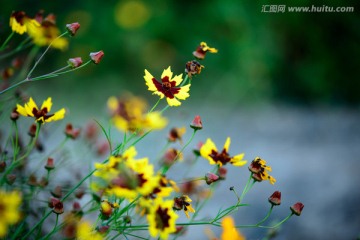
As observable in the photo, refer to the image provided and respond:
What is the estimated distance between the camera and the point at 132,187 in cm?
51

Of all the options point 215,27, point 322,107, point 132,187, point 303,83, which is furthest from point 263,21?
point 132,187

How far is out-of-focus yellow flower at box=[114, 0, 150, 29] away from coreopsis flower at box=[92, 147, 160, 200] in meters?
2.43

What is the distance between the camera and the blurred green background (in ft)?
9.46

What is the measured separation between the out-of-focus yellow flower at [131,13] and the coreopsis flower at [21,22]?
2116mm

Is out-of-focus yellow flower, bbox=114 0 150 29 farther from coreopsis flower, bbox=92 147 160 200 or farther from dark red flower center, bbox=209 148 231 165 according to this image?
coreopsis flower, bbox=92 147 160 200

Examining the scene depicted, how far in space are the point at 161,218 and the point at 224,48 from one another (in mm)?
2454

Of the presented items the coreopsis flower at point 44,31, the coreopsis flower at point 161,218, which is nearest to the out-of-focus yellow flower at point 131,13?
the coreopsis flower at point 44,31

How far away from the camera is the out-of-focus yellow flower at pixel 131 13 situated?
289 cm

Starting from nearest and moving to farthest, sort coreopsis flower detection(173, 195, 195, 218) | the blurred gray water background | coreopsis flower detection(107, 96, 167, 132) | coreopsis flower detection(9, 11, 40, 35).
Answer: coreopsis flower detection(107, 96, 167, 132) → coreopsis flower detection(173, 195, 195, 218) → coreopsis flower detection(9, 11, 40, 35) → the blurred gray water background

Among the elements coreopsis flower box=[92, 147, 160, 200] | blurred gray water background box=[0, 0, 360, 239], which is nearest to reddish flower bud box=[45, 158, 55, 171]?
coreopsis flower box=[92, 147, 160, 200]

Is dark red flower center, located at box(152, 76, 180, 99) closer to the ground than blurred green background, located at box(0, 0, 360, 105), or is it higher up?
closer to the ground

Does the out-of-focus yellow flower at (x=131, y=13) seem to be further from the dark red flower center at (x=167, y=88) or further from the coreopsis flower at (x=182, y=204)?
the coreopsis flower at (x=182, y=204)

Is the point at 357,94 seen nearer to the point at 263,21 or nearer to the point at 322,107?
the point at 322,107

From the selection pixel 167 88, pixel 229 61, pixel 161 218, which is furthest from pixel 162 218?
pixel 229 61
